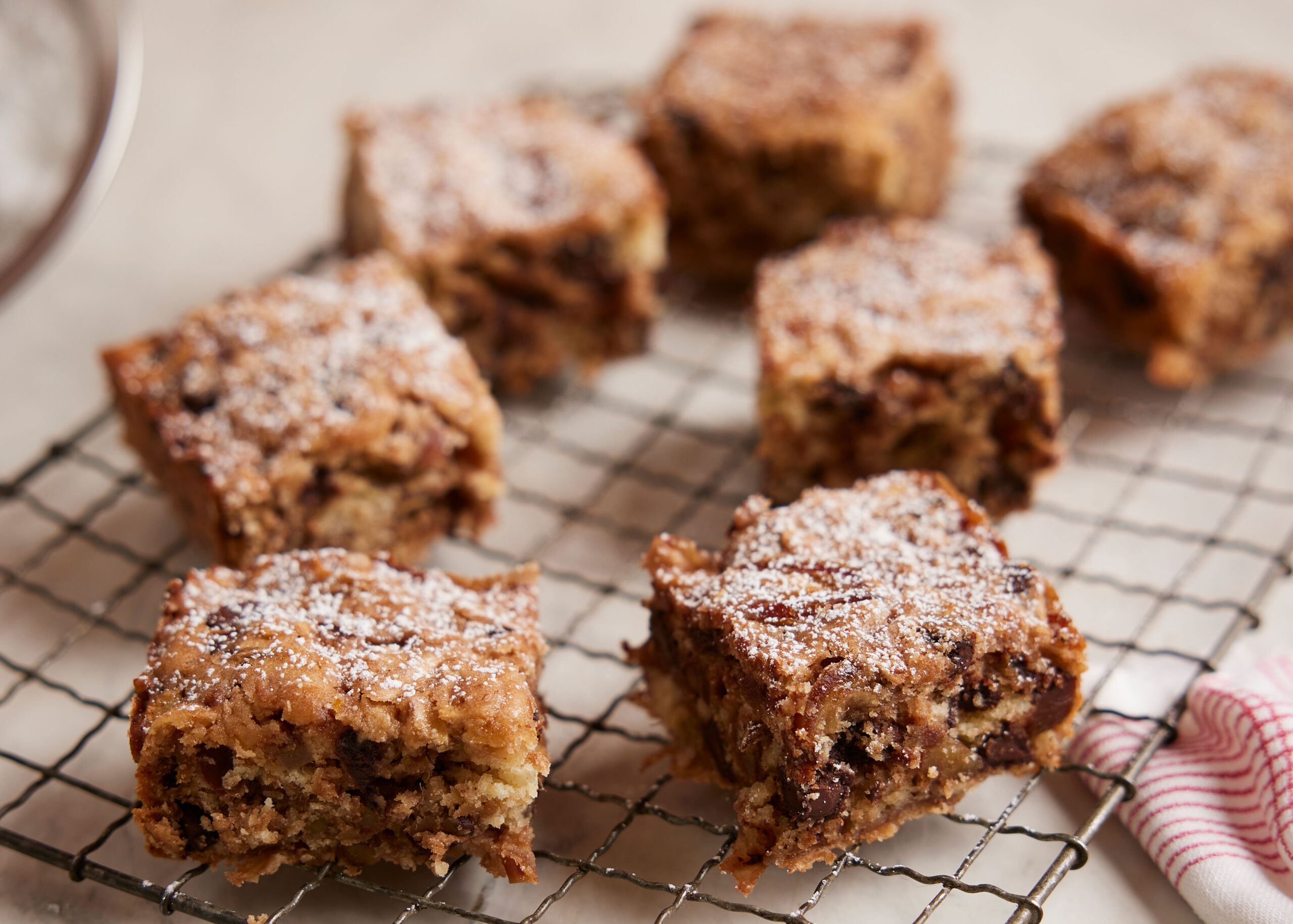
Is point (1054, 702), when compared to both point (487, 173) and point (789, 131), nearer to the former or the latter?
point (789, 131)

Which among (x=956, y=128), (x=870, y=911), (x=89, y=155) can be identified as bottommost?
(x=870, y=911)

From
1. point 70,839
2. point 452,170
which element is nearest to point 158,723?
point 70,839

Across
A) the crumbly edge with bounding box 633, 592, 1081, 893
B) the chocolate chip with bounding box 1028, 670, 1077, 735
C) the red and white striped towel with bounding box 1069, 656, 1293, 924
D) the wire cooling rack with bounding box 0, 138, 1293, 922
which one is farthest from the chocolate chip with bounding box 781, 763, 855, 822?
the red and white striped towel with bounding box 1069, 656, 1293, 924

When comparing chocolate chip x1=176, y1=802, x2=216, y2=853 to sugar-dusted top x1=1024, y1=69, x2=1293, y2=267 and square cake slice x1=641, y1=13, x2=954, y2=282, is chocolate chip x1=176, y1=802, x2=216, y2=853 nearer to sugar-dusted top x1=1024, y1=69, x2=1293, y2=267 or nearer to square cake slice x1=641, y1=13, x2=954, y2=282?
square cake slice x1=641, y1=13, x2=954, y2=282

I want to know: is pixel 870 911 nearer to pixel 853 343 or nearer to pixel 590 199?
pixel 853 343

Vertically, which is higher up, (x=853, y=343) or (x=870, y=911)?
(x=853, y=343)
